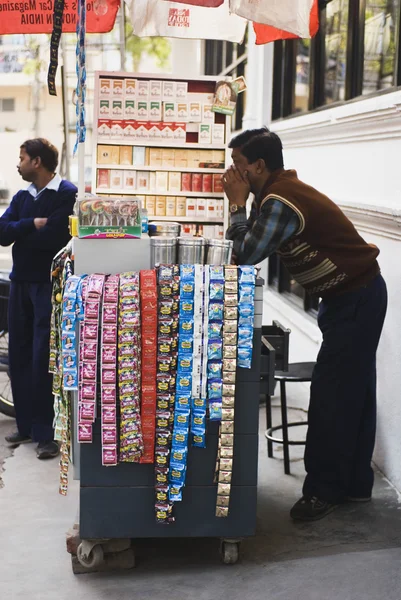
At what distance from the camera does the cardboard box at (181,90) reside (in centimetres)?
728

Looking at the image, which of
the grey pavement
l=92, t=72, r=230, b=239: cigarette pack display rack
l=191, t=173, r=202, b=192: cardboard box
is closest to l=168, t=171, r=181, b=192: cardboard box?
l=92, t=72, r=230, b=239: cigarette pack display rack

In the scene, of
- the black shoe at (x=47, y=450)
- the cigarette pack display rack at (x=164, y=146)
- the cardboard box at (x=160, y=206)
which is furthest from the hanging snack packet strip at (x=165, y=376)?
the cardboard box at (x=160, y=206)

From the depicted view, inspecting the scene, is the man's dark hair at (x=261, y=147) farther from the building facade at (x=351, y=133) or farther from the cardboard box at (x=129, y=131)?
the cardboard box at (x=129, y=131)

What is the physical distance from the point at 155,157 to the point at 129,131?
0.30 meters

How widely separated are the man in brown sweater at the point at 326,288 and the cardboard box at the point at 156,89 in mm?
2469

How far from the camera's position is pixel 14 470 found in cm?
594

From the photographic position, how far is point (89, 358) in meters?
4.07

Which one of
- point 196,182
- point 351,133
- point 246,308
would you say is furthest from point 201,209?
point 246,308

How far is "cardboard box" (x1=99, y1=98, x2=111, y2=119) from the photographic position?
7.23m

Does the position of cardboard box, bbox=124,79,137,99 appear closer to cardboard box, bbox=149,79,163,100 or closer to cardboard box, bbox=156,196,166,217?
cardboard box, bbox=149,79,163,100

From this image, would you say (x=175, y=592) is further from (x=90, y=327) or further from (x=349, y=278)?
(x=349, y=278)

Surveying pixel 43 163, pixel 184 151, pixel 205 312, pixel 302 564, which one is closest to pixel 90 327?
pixel 205 312

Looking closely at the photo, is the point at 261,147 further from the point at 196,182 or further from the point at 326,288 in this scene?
the point at 196,182

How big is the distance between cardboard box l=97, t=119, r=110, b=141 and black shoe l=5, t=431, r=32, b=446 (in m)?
2.47
